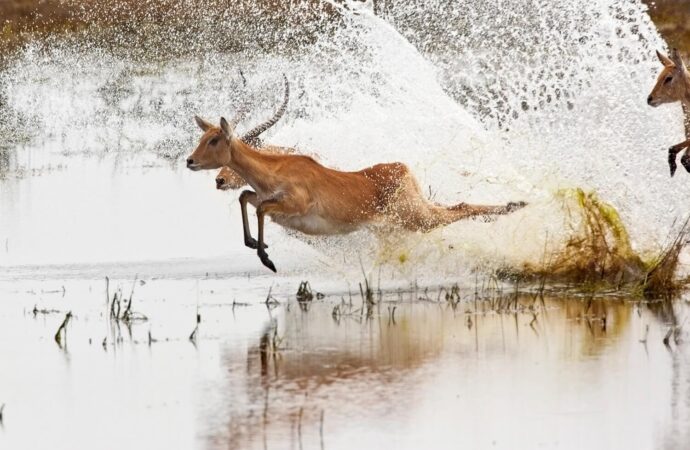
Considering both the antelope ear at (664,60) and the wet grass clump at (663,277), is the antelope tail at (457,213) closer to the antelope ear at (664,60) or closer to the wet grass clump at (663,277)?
the wet grass clump at (663,277)

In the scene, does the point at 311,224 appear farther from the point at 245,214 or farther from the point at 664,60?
the point at 664,60

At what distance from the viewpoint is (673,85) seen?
1471cm

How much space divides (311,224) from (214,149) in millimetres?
1034

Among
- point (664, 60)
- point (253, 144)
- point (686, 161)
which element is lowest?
point (686, 161)

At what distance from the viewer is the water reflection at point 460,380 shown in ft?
25.9

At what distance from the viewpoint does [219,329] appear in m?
11.2

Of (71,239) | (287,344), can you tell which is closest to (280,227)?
(71,239)

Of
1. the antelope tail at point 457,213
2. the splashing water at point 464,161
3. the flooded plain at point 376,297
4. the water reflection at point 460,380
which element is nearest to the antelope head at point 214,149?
the flooded plain at point 376,297

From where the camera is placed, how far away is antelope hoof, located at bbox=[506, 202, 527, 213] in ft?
45.8

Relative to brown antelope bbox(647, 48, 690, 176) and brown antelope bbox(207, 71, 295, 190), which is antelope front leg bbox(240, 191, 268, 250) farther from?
brown antelope bbox(647, 48, 690, 176)

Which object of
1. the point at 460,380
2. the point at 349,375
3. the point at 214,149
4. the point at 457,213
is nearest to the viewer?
the point at 460,380

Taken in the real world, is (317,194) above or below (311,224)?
above

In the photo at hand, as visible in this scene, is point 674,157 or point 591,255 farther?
point 674,157

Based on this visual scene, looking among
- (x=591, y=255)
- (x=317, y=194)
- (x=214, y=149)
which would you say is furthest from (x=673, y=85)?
(x=214, y=149)
